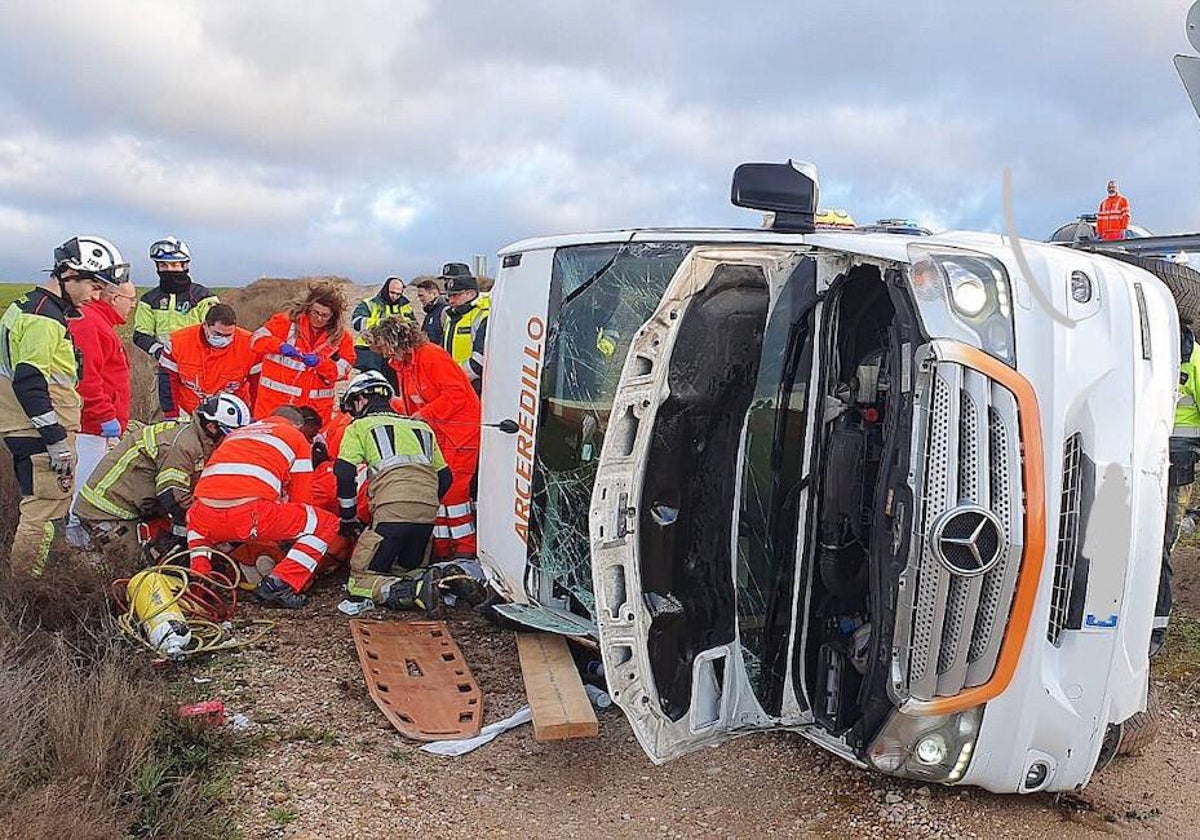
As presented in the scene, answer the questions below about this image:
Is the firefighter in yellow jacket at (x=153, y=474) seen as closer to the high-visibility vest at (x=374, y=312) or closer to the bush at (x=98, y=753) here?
the bush at (x=98, y=753)

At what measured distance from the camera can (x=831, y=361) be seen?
359cm

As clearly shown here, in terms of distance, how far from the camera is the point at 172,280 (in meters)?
7.95

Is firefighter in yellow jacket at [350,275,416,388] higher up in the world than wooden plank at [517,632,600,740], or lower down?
higher up

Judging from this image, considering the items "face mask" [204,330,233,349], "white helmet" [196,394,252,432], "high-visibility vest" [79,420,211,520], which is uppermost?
"face mask" [204,330,233,349]

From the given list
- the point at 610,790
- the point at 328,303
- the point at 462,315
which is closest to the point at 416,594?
the point at 610,790

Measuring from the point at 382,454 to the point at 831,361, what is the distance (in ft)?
9.92

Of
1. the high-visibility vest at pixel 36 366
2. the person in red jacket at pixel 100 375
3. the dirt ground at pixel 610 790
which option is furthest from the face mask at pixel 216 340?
the dirt ground at pixel 610 790

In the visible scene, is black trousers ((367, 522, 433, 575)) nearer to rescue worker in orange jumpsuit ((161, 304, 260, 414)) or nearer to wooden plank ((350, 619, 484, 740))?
wooden plank ((350, 619, 484, 740))

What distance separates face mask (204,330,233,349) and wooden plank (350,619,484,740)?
306 centimetres

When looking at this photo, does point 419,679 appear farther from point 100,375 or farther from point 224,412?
point 100,375

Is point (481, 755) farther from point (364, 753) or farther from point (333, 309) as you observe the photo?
point (333, 309)

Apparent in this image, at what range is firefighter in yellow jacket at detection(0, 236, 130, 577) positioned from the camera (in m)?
5.65

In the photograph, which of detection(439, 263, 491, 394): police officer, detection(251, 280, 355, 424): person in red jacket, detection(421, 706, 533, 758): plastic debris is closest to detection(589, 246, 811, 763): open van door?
detection(421, 706, 533, 758): plastic debris

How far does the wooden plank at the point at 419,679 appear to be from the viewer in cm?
418
